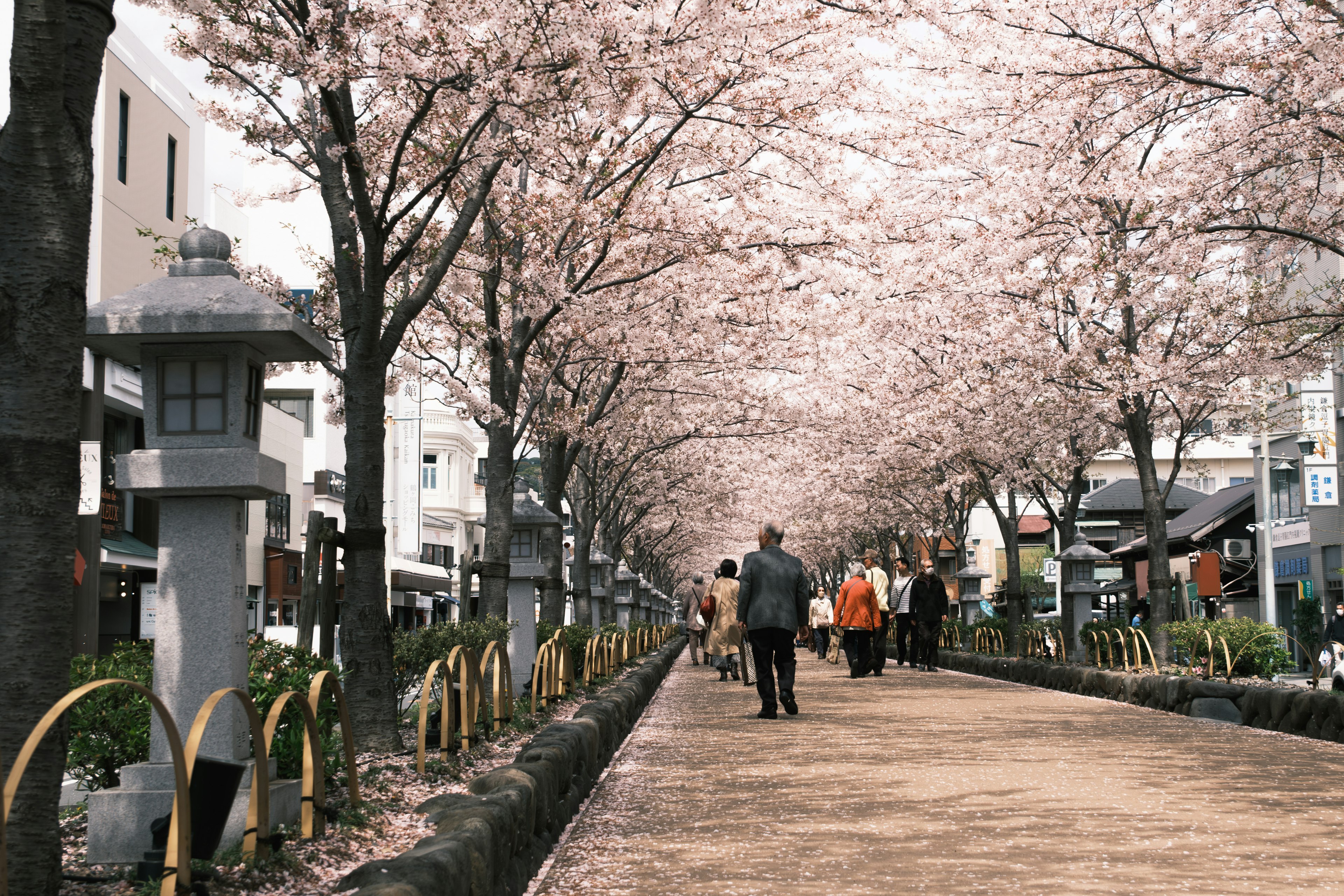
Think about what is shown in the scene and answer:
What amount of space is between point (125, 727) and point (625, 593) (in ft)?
107

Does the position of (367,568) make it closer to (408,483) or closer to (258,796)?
(258,796)

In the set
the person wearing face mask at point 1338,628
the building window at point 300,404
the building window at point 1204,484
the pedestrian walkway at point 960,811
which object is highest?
the building window at point 300,404

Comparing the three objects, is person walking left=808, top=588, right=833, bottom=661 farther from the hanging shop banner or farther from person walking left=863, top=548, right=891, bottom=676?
the hanging shop banner

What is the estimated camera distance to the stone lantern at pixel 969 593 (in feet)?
118

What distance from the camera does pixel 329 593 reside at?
9367mm

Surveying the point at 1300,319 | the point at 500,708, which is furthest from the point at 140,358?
the point at 1300,319

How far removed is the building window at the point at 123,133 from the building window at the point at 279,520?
45.1 feet

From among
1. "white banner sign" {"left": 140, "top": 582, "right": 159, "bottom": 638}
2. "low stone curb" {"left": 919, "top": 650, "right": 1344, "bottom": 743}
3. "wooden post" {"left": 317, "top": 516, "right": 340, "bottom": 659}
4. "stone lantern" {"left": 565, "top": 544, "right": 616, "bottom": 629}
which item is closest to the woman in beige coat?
"low stone curb" {"left": 919, "top": 650, "right": 1344, "bottom": 743}

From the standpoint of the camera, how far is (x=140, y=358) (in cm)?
631

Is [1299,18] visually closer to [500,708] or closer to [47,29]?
[500,708]

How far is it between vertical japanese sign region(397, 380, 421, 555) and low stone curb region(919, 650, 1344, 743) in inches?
1463

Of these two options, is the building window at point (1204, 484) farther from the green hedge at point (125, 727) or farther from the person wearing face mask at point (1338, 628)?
the green hedge at point (125, 727)

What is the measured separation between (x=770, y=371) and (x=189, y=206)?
1390 centimetres

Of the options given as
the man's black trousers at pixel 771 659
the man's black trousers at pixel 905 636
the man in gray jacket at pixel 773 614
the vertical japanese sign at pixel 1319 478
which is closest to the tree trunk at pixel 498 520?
the man in gray jacket at pixel 773 614
